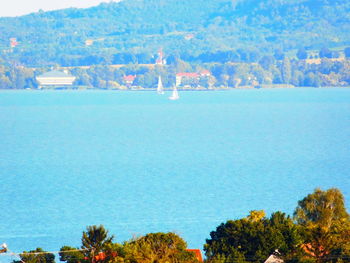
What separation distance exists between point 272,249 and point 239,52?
178415mm

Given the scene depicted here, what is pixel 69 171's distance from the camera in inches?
1753

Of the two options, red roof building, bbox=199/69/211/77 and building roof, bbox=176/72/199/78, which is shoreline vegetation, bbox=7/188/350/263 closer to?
building roof, bbox=176/72/199/78

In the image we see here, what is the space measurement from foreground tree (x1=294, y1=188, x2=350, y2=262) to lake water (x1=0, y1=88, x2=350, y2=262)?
5636mm

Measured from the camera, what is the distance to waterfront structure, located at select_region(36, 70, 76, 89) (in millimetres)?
169375

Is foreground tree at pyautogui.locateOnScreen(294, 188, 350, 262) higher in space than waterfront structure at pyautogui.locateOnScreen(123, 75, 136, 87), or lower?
higher

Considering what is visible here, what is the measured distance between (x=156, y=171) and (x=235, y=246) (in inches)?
1049

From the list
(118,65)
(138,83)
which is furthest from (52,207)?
(118,65)

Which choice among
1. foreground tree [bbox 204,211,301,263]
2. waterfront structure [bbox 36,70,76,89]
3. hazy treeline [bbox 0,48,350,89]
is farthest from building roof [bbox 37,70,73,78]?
foreground tree [bbox 204,211,301,263]

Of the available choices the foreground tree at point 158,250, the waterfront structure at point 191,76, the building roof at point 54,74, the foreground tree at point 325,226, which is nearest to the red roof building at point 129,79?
the waterfront structure at point 191,76

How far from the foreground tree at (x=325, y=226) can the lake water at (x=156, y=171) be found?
5.64 metres

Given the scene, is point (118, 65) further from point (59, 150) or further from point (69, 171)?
point (69, 171)

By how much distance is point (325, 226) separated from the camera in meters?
19.2

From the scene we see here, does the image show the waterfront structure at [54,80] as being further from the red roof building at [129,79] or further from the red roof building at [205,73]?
the red roof building at [205,73]

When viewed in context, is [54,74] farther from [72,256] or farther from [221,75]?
[72,256]
